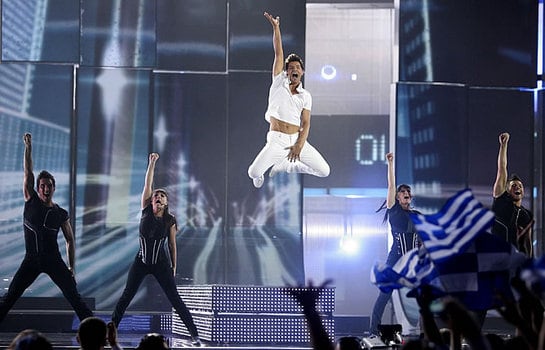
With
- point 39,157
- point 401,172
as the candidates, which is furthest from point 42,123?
point 401,172

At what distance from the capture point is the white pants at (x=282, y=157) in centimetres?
1291

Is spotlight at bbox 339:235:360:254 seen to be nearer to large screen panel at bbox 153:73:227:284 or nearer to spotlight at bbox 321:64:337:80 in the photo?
spotlight at bbox 321:64:337:80

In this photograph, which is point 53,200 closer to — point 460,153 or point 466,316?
point 460,153

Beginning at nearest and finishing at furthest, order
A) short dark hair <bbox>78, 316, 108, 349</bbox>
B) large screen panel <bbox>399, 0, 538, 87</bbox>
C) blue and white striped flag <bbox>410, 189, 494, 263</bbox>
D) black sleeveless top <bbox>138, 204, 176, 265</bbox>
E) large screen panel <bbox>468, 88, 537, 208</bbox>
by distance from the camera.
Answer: short dark hair <bbox>78, 316, 108, 349</bbox> → blue and white striped flag <bbox>410, 189, 494, 263</bbox> → black sleeveless top <bbox>138, 204, 176, 265</bbox> → large screen panel <bbox>399, 0, 538, 87</bbox> → large screen panel <bbox>468, 88, 537, 208</bbox>

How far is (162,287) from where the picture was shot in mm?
11727

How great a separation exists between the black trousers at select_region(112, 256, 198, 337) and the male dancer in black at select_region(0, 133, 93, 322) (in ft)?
1.25

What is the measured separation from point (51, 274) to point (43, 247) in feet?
0.94

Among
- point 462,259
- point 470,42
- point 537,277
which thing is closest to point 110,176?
point 470,42

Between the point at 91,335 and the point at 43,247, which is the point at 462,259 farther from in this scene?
the point at 43,247

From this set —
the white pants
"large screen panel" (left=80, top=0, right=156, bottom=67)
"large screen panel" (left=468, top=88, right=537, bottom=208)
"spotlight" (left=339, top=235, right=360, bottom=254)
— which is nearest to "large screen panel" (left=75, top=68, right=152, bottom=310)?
"large screen panel" (left=80, top=0, right=156, bottom=67)

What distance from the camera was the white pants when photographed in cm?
1291

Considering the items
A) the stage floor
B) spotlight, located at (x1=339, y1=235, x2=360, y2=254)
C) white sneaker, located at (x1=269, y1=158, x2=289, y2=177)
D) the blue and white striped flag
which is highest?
white sneaker, located at (x1=269, y1=158, x2=289, y2=177)

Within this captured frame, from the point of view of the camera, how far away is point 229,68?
44.5ft

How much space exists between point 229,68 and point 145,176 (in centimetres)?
161
